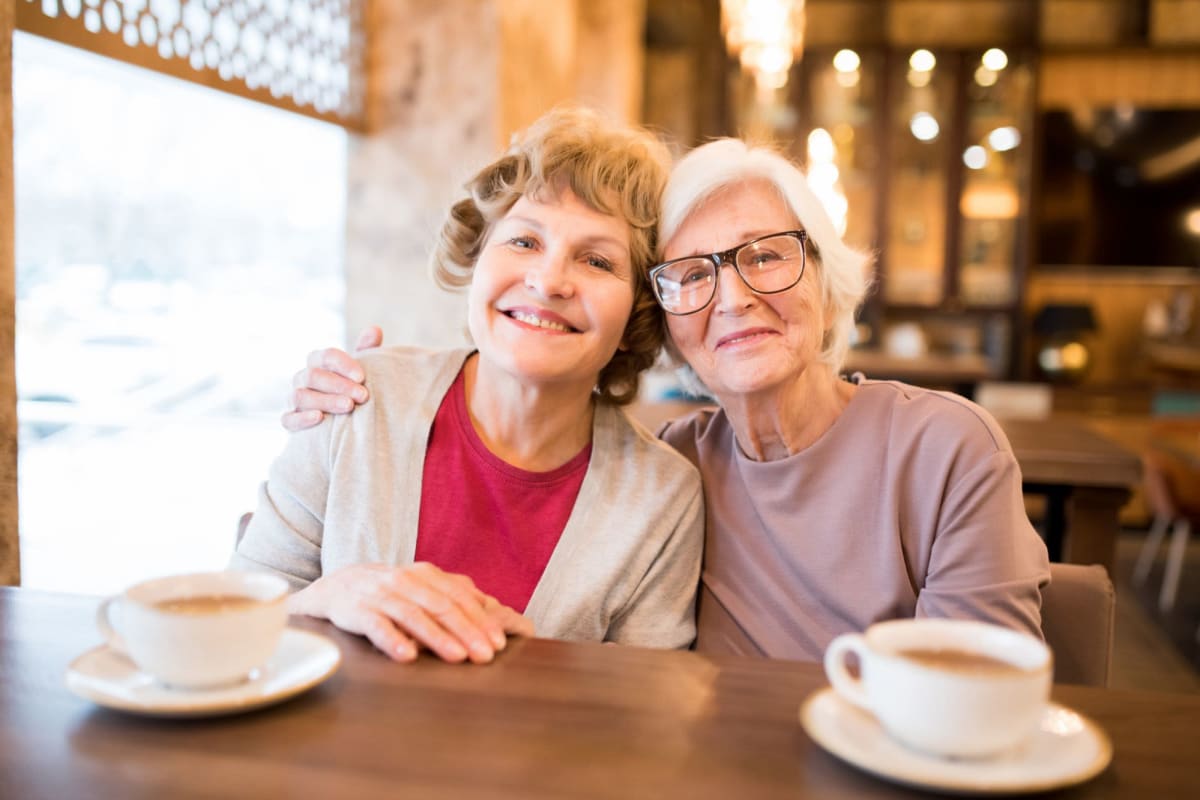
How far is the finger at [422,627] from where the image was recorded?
96cm

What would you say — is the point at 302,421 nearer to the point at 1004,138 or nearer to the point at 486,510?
the point at 486,510

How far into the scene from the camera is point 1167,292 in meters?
6.62

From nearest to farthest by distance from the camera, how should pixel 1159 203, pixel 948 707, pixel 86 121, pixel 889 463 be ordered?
1. pixel 948 707
2. pixel 889 463
3. pixel 86 121
4. pixel 1159 203

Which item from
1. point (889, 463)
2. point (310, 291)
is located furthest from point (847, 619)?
point (310, 291)

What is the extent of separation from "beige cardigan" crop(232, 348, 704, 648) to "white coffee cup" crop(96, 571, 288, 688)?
0.52 metres

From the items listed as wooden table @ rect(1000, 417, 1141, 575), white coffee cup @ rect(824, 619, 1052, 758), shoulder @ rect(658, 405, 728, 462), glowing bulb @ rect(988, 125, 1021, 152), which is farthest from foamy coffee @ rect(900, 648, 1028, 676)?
glowing bulb @ rect(988, 125, 1021, 152)

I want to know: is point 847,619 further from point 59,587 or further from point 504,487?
point 59,587

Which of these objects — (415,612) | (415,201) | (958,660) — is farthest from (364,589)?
(415,201)

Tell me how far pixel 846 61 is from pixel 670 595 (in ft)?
19.5

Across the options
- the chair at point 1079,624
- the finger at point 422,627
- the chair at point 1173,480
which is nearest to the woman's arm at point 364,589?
the finger at point 422,627

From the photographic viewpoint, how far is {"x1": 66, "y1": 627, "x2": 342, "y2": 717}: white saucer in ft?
2.58

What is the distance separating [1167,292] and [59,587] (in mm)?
6473

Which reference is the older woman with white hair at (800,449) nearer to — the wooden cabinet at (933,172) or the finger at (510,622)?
the finger at (510,622)

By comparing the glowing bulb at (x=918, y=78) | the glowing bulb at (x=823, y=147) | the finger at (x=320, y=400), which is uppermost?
the glowing bulb at (x=918, y=78)
